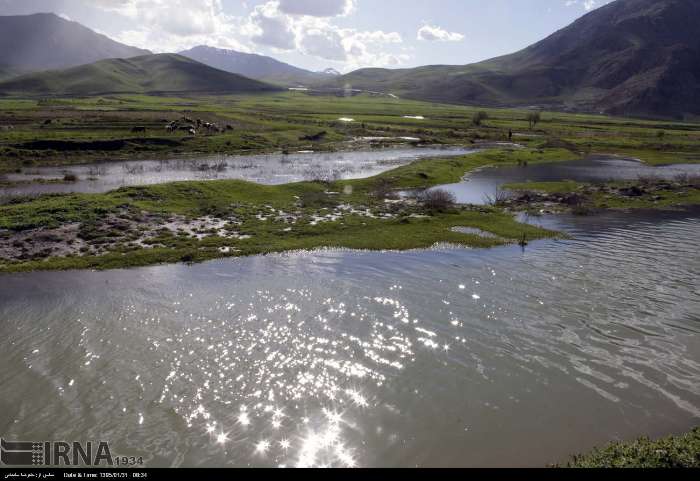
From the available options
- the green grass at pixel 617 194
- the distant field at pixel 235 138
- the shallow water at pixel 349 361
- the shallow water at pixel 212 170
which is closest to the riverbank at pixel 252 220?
the green grass at pixel 617 194

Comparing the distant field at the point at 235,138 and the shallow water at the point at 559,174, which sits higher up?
the distant field at the point at 235,138

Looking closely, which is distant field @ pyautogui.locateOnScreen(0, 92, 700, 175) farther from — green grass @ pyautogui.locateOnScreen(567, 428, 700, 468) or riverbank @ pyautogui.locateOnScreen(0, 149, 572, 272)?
green grass @ pyautogui.locateOnScreen(567, 428, 700, 468)

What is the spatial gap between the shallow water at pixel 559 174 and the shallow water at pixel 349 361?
31.5 metres

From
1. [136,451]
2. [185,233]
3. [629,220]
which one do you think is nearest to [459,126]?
[629,220]

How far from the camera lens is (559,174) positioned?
83.9m

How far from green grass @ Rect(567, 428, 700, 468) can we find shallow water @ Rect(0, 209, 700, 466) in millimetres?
919

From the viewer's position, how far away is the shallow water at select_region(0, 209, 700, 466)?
1705cm

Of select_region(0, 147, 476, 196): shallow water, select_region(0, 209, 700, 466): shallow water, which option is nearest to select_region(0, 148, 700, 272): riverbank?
select_region(0, 209, 700, 466): shallow water

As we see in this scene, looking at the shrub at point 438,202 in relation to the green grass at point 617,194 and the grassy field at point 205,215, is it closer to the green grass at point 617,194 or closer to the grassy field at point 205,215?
the grassy field at point 205,215

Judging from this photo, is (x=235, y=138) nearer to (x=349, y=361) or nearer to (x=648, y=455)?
(x=349, y=361)

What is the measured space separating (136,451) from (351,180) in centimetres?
5423

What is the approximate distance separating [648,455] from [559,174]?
253 ft

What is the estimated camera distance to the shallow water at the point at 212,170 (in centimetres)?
6016

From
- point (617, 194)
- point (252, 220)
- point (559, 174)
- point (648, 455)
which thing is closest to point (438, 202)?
point (252, 220)
